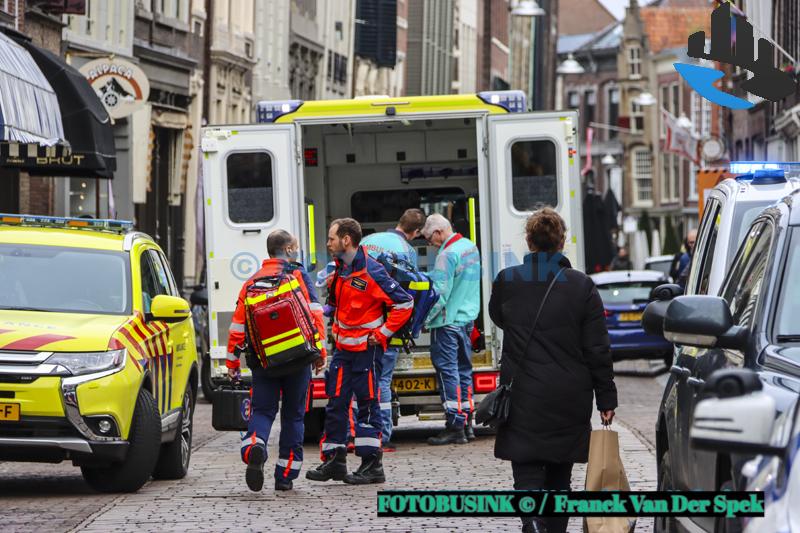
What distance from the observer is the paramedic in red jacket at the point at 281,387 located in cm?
1234

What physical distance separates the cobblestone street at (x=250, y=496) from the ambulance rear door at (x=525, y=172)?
1731 millimetres

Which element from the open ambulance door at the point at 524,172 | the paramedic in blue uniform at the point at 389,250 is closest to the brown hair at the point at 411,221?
the paramedic in blue uniform at the point at 389,250

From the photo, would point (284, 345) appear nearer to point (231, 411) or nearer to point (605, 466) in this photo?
point (231, 411)

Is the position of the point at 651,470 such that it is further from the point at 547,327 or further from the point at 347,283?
the point at 547,327

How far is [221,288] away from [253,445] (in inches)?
184

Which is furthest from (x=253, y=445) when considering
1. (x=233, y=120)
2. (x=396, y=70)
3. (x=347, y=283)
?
(x=396, y=70)

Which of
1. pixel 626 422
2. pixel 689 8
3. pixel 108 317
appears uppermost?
pixel 689 8

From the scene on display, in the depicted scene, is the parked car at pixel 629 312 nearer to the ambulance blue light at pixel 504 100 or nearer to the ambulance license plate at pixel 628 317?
the ambulance license plate at pixel 628 317

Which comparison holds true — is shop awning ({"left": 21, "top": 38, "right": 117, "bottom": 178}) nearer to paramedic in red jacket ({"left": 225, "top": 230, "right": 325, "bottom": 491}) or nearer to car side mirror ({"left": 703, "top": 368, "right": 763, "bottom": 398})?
paramedic in red jacket ({"left": 225, "top": 230, "right": 325, "bottom": 491})

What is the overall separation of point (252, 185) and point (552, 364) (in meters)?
8.50

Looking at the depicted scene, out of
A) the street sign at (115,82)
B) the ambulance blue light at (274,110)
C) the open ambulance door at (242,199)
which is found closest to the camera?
the open ambulance door at (242,199)

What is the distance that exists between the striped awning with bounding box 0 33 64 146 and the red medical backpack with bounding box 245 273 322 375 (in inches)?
Answer: 444

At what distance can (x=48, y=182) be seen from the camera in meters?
29.1

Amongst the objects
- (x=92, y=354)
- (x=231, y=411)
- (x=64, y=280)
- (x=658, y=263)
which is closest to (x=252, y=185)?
(x=64, y=280)
